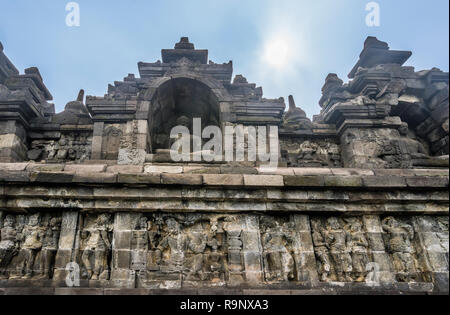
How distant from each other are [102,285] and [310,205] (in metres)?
3.96

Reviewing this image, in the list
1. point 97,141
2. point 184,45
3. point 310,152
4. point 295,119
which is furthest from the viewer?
point 295,119

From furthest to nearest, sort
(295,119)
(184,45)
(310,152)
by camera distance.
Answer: (295,119) < (184,45) < (310,152)

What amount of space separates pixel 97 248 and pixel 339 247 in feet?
14.4

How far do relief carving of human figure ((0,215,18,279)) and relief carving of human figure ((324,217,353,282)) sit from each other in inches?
223

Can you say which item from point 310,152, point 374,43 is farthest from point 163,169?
point 374,43

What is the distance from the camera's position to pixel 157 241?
22.1 ft

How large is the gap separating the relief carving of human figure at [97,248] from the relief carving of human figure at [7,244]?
3.91ft

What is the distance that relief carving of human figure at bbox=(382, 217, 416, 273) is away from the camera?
6.81 meters

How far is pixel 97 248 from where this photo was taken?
654 cm

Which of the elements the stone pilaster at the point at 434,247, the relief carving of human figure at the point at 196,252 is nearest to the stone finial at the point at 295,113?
the stone pilaster at the point at 434,247

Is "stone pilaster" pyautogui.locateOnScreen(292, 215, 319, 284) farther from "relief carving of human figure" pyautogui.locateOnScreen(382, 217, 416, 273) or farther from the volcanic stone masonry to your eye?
"relief carving of human figure" pyautogui.locateOnScreen(382, 217, 416, 273)

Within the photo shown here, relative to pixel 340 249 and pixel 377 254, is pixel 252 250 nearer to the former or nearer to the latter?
pixel 340 249

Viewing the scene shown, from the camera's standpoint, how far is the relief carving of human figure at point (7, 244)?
6406 mm

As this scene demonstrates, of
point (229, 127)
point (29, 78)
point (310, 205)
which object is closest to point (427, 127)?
point (310, 205)
